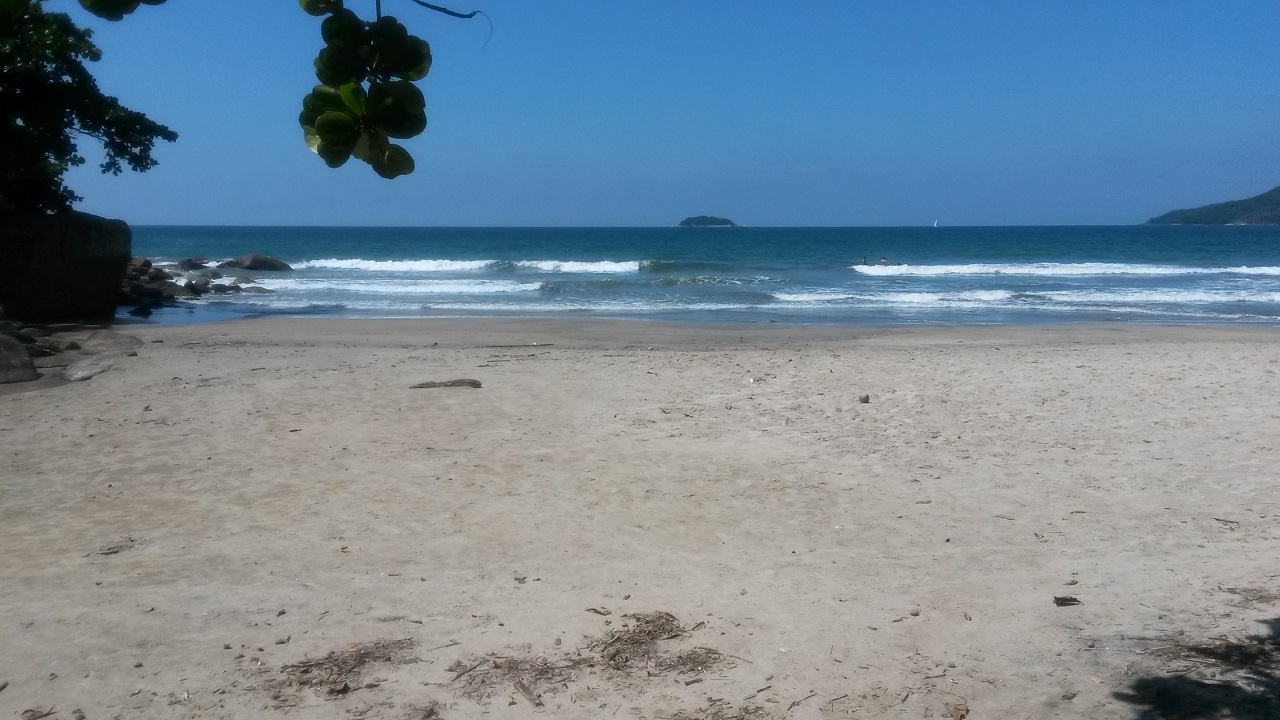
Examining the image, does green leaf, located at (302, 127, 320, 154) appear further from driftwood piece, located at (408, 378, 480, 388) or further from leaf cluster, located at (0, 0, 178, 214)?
leaf cluster, located at (0, 0, 178, 214)

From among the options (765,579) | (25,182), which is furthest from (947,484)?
(25,182)

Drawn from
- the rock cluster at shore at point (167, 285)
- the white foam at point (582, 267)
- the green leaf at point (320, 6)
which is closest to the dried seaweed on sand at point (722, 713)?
the green leaf at point (320, 6)

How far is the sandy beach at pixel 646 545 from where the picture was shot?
3.65m

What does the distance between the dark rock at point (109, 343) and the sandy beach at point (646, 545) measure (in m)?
3.20

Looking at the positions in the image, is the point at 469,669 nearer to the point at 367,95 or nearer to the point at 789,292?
the point at 367,95

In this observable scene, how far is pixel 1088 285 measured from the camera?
2998 cm

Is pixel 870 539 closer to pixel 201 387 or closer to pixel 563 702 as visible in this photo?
pixel 563 702

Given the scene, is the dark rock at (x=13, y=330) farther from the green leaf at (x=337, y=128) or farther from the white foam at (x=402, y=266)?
the white foam at (x=402, y=266)

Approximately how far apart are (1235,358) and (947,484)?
681 centimetres

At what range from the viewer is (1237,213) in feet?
415

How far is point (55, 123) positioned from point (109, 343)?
625 centimetres

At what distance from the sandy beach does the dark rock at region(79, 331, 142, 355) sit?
320cm

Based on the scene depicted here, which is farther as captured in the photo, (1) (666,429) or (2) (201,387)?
(2) (201,387)

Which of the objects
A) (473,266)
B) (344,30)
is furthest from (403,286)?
(344,30)
